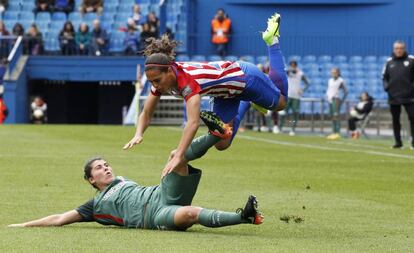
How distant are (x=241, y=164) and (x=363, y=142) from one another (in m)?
9.17

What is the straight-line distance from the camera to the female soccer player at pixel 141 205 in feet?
34.5

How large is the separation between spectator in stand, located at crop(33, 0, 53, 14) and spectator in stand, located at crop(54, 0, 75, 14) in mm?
209

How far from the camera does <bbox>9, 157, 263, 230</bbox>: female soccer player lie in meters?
10.5

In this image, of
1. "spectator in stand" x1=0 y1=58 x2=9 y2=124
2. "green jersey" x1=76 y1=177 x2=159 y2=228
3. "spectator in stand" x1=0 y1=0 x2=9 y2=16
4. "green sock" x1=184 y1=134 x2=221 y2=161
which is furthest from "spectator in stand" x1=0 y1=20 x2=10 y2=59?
"green sock" x1=184 y1=134 x2=221 y2=161

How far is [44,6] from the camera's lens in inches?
1638

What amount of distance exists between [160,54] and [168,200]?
130 cm

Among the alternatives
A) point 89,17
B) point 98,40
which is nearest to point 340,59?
point 98,40

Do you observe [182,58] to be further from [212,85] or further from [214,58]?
[212,85]

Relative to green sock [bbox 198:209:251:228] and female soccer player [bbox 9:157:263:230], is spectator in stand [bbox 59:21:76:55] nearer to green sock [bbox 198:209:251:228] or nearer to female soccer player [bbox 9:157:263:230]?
female soccer player [bbox 9:157:263:230]

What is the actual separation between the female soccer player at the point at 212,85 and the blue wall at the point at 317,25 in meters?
27.3

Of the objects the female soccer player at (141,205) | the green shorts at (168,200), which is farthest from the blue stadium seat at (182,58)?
the green shorts at (168,200)

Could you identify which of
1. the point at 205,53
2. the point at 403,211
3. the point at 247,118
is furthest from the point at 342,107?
the point at 403,211

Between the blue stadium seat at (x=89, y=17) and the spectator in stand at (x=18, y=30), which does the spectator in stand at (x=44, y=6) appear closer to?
the blue stadium seat at (x=89, y=17)

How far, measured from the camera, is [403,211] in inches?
502
